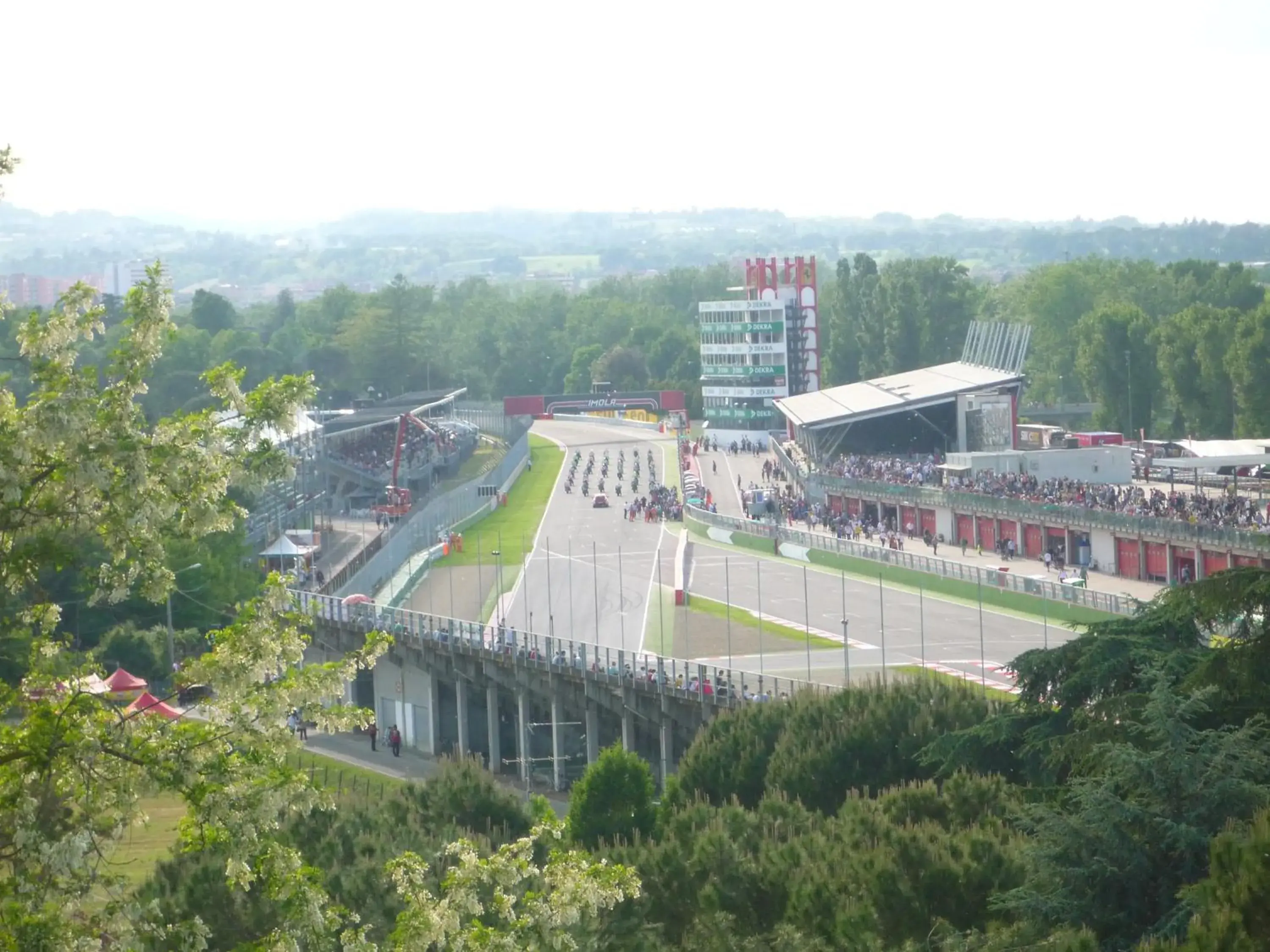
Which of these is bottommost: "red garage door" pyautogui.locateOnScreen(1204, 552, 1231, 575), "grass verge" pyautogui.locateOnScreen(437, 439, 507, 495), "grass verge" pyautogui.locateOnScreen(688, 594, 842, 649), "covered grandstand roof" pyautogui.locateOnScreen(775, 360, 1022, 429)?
"grass verge" pyautogui.locateOnScreen(437, 439, 507, 495)

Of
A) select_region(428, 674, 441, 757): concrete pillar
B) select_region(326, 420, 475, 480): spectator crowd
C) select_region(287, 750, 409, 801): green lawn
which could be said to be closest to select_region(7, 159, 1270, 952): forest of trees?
select_region(287, 750, 409, 801): green lawn

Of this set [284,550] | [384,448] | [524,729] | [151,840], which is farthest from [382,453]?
[151,840]

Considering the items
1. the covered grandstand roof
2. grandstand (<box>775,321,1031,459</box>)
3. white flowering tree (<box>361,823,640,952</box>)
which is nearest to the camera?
white flowering tree (<box>361,823,640,952</box>)

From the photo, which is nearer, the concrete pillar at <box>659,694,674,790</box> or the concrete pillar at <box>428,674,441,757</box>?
the concrete pillar at <box>659,694,674,790</box>

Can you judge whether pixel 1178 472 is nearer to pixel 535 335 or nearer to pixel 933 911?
pixel 933 911

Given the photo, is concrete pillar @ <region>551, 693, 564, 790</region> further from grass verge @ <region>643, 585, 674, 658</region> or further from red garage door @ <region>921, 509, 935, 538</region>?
red garage door @ <region>921, 509, 935, 538</region>

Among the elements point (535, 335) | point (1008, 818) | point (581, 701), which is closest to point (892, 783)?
point (1008, 818)

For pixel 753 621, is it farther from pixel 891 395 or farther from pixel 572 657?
pixel 891 395
